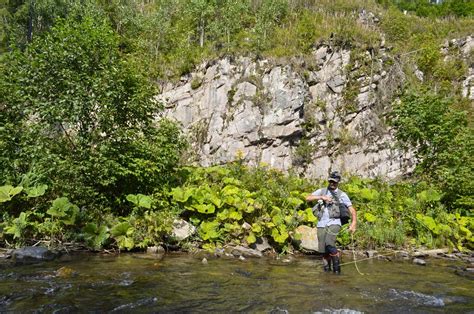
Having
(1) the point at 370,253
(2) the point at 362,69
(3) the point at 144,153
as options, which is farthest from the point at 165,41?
(1) the point at 370,253

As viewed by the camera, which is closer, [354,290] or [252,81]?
[354,290]

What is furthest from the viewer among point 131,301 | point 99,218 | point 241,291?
point 99,218

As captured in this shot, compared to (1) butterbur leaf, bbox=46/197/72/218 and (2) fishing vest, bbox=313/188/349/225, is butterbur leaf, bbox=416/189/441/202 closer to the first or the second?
(2) fishing vest, bbox=313/188/349/225

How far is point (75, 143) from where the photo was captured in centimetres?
1031

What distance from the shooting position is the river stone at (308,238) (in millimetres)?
10491

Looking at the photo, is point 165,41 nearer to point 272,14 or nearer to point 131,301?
point 272,14

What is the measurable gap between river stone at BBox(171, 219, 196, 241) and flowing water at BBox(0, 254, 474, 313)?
0.78m

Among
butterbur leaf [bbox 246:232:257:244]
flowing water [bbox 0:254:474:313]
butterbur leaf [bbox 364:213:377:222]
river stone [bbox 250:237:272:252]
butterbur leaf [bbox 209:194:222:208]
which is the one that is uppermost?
butterbur leaf [bbox 209:194:222:208]

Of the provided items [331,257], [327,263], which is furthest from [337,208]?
[327,263]

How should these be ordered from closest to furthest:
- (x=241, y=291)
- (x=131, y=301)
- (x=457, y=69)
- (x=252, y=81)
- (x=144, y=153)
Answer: (x=131, y=301) < (x=241, y=291) < (x=144, y=153) < (x=252, y=81) < (x=457, y=69)

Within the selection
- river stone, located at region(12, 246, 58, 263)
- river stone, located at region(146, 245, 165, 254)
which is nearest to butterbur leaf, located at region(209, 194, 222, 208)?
river stone, located at region(146, 245, 165, 254)

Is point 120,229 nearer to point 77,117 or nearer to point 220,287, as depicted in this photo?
point 77,117

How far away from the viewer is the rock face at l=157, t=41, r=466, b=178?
77.9 ft

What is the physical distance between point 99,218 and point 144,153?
2049 mm
